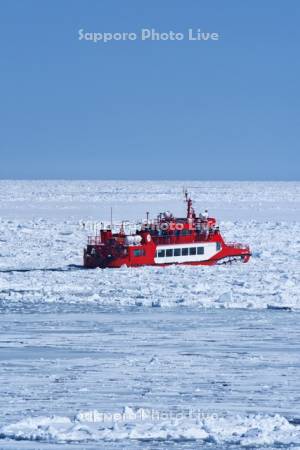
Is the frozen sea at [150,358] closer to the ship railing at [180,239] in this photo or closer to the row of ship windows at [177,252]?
the row of ship windows at [177,252]

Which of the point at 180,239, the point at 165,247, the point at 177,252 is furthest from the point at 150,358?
the point at 180,239

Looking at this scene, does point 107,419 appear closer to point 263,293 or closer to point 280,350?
point 280,350

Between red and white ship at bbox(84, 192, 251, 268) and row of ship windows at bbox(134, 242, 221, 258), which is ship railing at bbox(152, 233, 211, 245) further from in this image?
row of ship windows at bbox(134, 242, 221, 258)

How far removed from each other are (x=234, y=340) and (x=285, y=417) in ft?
12.5

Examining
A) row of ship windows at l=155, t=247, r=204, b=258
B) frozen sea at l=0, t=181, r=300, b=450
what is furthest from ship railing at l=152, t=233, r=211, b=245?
frozen sea at l=0, t=181, r=300, b=450

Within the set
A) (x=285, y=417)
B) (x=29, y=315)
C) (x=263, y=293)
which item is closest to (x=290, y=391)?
(x=285, y=417)

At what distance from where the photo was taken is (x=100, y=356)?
35.0 ft

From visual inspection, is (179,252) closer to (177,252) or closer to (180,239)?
(177,252)

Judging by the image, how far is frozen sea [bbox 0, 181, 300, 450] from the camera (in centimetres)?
764

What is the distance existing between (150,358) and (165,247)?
12607mm

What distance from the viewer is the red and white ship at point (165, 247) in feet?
73.5

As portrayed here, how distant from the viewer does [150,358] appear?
1052 cm

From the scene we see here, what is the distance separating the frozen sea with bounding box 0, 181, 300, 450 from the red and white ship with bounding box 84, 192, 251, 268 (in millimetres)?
864

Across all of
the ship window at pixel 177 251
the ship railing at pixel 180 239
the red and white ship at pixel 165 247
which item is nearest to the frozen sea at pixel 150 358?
the red and white ship at pixel 165 247
